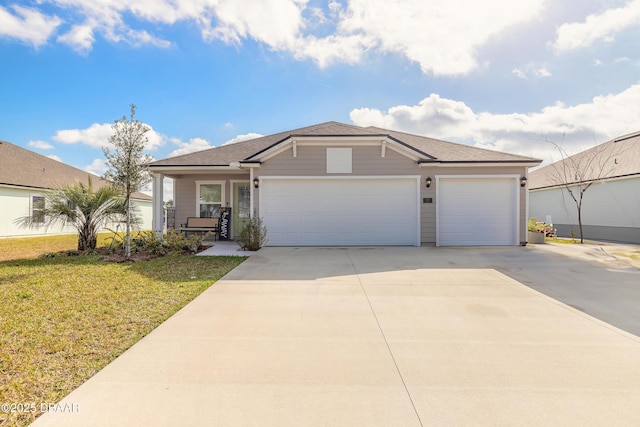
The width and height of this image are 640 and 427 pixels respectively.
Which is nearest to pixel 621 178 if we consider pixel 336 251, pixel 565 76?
pixel 565 76

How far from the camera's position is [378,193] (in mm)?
10359

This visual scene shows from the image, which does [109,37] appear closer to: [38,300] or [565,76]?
[38,300]

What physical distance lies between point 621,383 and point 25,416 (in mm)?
4794

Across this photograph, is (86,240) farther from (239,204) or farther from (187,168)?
(239,204)

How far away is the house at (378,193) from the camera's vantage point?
33.5 ft

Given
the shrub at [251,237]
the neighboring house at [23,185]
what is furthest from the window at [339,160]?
the neighboring house at [23,185]

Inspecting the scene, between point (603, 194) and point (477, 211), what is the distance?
9.12m

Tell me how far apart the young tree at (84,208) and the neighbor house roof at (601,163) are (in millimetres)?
21233

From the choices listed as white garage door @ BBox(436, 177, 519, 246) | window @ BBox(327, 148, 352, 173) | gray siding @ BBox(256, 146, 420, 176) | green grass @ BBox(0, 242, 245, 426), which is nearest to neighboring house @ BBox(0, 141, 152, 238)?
green grass @ BBox(0, 242, 245, 426)

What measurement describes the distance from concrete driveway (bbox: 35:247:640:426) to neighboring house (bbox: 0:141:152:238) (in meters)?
10.4

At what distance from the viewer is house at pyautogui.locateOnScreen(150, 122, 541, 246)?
33.5 feet

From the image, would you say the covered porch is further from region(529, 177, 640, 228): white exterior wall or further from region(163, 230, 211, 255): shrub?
region(529, 177, 640, 228): white exterior wall

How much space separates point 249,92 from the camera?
12711 mm

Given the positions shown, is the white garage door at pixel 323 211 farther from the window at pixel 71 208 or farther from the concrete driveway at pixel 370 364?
the window at pixel 71 208
